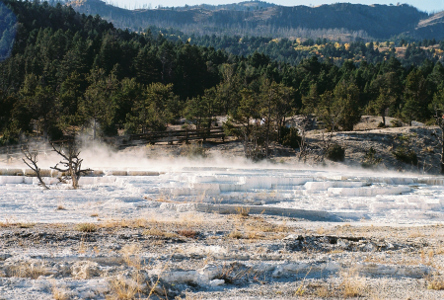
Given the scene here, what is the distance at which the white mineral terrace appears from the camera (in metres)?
11.3

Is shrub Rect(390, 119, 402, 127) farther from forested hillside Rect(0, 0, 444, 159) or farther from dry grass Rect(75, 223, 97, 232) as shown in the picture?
dry grass Rect(75, 223, 97, 232)

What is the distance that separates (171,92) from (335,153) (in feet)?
76.5

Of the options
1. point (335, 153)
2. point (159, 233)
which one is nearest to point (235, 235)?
point (159, 233)

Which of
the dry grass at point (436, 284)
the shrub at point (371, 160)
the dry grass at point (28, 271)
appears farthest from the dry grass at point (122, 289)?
the shrub at point (371, 160)

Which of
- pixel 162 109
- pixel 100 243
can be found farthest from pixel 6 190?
pixel 162 109

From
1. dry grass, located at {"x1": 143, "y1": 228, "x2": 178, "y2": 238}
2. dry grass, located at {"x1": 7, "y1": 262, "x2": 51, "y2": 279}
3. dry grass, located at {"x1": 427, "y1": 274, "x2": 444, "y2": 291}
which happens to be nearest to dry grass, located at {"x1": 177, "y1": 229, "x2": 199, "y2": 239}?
dry grass, located at {"x1": 143, "y1": 228, "x2": 178, "y2": 238}

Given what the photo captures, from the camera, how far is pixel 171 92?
4906 centimetres

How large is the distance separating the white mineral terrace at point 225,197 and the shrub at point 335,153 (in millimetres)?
15256

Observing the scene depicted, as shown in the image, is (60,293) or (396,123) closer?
(60,293)

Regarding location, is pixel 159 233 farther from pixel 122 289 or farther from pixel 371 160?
pixel 371 160

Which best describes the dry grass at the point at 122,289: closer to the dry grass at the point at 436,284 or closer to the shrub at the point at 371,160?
the dry grass at the point at 436,284

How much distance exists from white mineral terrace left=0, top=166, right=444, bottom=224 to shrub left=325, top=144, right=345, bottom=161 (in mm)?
15256

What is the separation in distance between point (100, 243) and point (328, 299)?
12.5 feet

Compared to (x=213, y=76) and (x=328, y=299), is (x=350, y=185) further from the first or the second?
(x=213, y=76)
